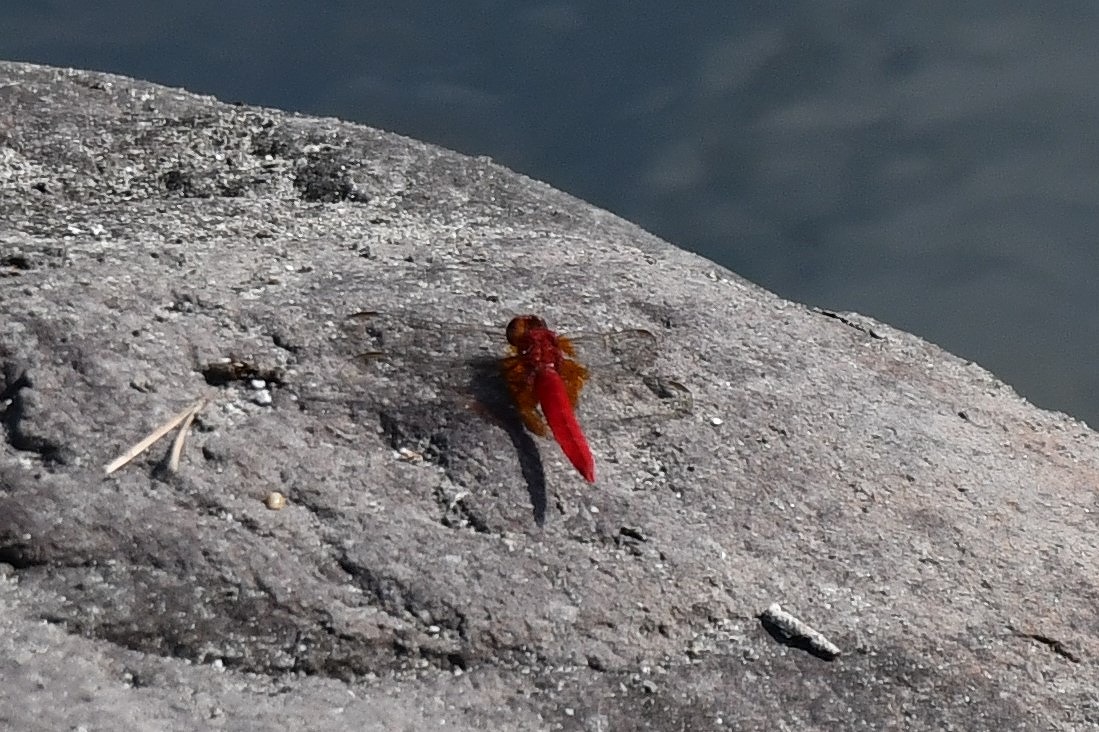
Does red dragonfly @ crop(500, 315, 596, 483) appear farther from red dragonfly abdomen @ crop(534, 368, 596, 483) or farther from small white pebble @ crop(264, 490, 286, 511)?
small white pebble @ crop(264, 490, 286, 511)

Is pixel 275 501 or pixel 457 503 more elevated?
pixel 457 503

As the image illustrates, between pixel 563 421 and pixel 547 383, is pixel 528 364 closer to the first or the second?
pixel 547 383

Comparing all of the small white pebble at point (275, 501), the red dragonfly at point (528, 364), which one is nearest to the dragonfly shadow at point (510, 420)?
the red dragonfly at point (528, 364)

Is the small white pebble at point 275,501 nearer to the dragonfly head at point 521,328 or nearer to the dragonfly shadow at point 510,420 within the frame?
the dragonfly shadow at point 510,420

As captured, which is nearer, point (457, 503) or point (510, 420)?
point (457, 503)

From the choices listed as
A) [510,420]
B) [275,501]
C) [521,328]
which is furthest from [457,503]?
[521,328]

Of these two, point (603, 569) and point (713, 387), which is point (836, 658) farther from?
point (713, 387)
